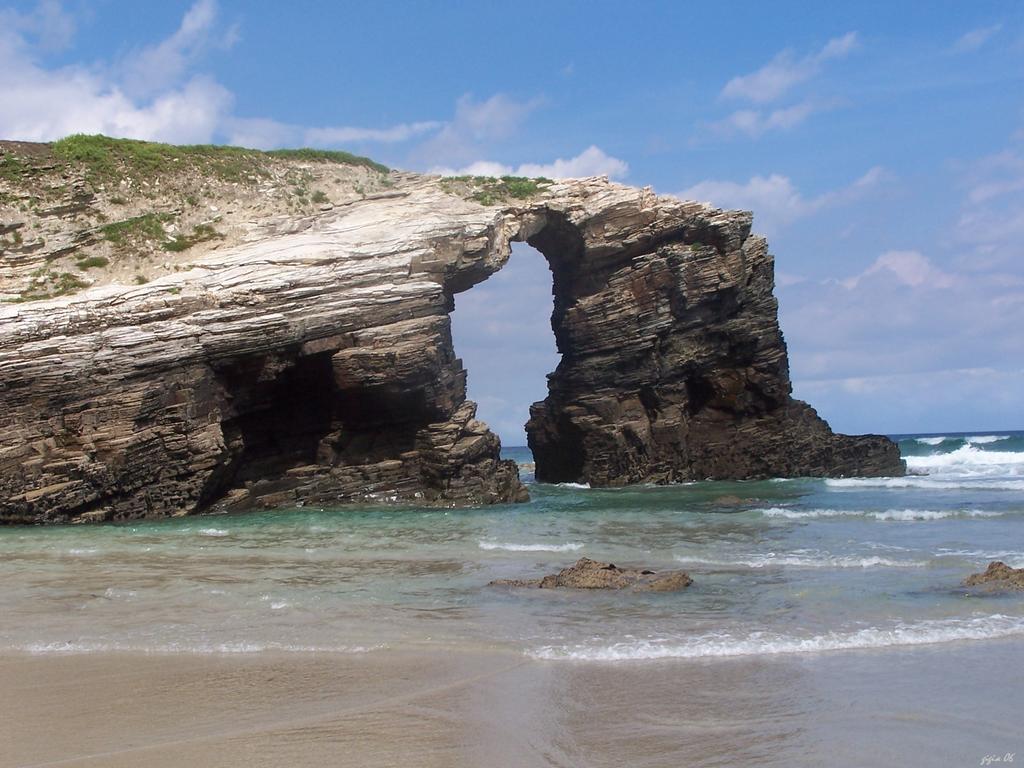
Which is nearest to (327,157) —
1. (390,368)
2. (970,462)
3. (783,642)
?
(390,368)

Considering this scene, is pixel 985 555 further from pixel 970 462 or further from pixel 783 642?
pixel 970 462

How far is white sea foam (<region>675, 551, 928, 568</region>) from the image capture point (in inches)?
522

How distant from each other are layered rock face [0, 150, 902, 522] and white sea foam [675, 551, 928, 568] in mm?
13127

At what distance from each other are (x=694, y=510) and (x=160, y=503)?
13.5 m

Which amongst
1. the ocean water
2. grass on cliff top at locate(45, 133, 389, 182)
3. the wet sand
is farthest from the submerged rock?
grass on cliff top at locate(45, 133, 389, 182)

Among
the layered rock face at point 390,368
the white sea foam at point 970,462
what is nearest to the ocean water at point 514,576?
the layered rock face at point 390,368

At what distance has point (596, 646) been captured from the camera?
8.18 meters

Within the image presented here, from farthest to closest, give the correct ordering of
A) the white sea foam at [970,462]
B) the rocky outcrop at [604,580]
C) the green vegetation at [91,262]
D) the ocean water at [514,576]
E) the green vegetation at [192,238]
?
the white sea foam at [970,462] → the green vegetation at [192,238] → the green vegetation at [91,262] → the rocky outcrop at [604,580] → the ocean water at [514,576]

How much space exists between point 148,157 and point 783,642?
2964 centimetres

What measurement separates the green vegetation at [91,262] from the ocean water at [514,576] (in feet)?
29.5

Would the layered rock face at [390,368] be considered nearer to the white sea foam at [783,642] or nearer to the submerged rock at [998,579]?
the submerged rock at [998,579]

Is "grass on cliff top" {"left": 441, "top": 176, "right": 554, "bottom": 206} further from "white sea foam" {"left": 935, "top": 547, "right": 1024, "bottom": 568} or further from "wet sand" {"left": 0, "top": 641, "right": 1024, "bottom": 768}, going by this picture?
"wet sand" {"left": 0, "top": 641, "right": 1024, "bottom": 768}

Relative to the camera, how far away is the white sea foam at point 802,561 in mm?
13250

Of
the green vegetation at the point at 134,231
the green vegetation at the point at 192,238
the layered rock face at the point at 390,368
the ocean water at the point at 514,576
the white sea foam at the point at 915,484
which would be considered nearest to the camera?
the ocean water at the point at 514,576
